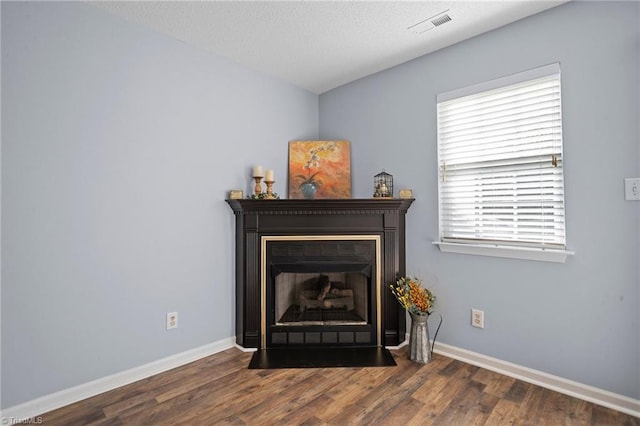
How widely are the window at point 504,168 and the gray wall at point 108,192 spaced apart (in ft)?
5.69

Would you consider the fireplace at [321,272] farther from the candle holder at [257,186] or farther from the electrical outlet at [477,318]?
the electrical outlet at [477,318]

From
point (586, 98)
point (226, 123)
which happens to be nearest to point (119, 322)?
point (226, 123)

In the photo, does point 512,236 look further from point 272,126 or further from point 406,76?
point 272,126

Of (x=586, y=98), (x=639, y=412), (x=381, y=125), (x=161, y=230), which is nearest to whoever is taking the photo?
(x=639, y=412)

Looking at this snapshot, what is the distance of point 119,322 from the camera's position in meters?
2.11

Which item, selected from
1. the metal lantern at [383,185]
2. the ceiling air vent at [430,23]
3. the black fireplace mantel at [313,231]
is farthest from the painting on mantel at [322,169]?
the ceiling air vent at [430,23]

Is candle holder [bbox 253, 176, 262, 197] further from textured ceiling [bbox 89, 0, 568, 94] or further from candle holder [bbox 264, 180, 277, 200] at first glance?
textured ceiling [bbox 89, 0, 568, 94]

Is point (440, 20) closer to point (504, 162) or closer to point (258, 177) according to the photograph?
point (504, 162)

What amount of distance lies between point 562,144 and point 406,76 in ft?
4.30

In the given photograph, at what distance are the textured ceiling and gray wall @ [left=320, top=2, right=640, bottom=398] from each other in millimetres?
200

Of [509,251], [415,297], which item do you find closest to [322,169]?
[415,297]

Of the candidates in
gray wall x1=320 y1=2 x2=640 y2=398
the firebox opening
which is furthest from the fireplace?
gray wall x1=320 y1=2 x2=640 y2=398

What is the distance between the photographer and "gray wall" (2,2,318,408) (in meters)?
1.77

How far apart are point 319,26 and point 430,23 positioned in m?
0.75
